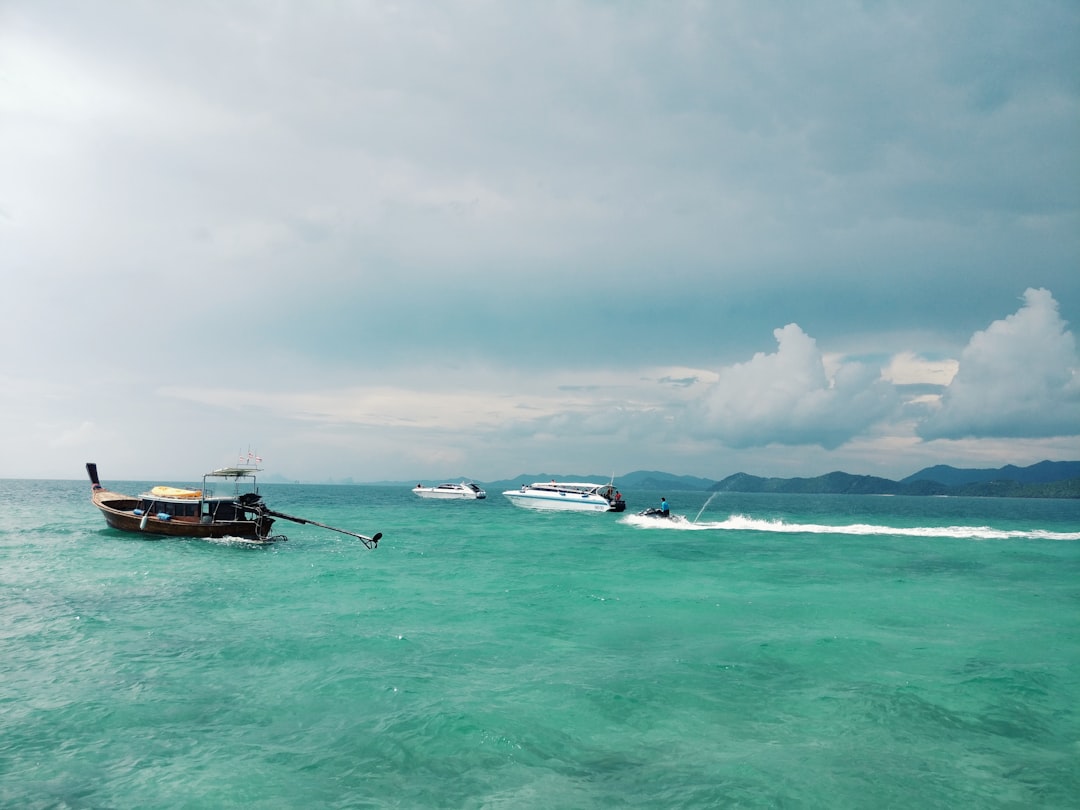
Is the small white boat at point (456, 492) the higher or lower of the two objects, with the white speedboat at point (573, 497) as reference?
lower

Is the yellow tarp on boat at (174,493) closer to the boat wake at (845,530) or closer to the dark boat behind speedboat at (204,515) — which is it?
the dark boat behind speedboat at (204,515)

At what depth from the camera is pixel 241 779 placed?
1127 centimetres

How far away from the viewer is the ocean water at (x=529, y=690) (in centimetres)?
1121

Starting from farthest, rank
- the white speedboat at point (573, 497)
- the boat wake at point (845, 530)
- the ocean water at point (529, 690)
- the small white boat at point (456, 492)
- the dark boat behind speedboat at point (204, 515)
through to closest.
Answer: the small white boat at point (456, 492) < the white speedboat at point (573, 497) < the boat wake at point (845, 530) < the dark boat behind speedboat at point (204, 515) < the ocean water at point (529, 690)

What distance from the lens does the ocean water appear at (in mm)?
11211

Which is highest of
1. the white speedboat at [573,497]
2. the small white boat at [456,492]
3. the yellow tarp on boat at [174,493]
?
the yellow tarp on boat at [174,493]

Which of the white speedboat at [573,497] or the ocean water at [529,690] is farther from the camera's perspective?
the white speedboat at [573,497]

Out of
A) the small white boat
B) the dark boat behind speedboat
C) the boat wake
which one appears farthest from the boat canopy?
the small white boat

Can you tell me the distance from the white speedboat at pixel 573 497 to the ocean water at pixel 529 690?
48794 millimetres

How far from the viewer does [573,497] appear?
279ft

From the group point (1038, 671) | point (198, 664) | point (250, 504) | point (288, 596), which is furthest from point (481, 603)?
point (250, 504)

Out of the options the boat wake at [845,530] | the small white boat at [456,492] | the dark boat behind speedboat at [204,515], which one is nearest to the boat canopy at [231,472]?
the dark boat behind speedboat at [204,515]

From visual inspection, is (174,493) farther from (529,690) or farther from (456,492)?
(456,492)

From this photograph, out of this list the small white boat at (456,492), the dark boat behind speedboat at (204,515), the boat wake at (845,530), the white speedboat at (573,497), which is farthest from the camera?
the small white boat at (456,492)
